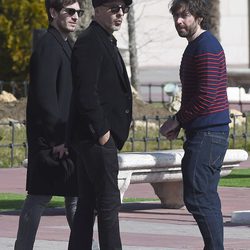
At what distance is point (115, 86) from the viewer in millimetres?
→ 6992

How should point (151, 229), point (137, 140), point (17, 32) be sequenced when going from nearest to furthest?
point (151, 229)
point (137, 140)
point (17, 32)

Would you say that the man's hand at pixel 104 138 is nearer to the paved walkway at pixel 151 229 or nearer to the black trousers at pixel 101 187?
the black trousers at pixel 101 187

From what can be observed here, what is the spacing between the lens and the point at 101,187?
277 inches

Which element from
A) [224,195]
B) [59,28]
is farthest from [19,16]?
[59,28]

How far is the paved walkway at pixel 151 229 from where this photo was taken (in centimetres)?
866

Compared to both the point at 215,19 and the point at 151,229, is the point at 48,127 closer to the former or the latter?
the point at 151,229

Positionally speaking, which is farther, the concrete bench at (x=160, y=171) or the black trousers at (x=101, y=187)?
the concrete bench at (x=160, y=171)

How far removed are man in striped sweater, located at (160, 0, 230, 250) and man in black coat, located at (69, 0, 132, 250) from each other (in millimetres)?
405

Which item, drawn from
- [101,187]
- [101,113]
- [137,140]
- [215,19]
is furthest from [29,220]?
Result: [215,19]

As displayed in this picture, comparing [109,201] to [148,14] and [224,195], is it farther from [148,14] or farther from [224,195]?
[148,14]

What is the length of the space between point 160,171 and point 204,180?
3.31 meters

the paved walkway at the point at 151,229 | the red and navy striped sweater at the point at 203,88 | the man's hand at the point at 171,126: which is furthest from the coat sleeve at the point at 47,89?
the paved walkway at the point at 151,229

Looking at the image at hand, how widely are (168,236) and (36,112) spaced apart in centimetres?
218

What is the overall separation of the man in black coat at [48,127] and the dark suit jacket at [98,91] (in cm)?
36
